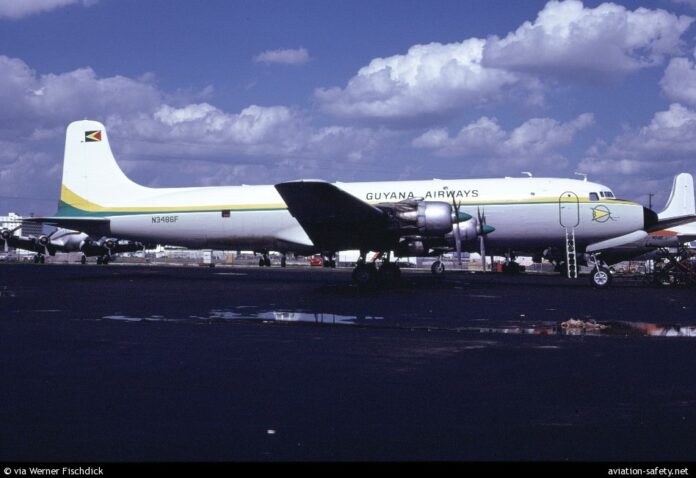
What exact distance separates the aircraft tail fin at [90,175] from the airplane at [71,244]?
27160 millimetres

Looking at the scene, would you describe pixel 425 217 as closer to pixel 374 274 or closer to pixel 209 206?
pixel 374 274

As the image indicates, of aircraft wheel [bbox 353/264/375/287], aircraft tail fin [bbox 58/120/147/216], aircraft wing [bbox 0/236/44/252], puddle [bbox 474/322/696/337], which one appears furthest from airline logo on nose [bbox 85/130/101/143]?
aircraft wing [bbox 0/236/44/252]

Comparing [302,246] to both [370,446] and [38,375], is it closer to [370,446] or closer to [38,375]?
[38,375]

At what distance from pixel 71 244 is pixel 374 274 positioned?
55312 millimetres

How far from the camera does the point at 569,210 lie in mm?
28250

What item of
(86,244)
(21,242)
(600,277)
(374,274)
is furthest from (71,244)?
(600,277)

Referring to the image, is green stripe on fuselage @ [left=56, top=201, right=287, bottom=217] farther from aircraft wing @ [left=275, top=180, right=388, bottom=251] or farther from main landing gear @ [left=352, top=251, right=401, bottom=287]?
main landing gear @ [left=352, top=251, right=401, bottom=287]

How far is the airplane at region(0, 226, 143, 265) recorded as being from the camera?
216 ft

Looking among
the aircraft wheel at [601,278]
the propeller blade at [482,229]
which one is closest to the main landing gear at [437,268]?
the propeller blade at [482,229]

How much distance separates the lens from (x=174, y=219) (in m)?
31.7

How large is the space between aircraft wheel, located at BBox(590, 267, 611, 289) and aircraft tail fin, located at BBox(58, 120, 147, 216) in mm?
21646

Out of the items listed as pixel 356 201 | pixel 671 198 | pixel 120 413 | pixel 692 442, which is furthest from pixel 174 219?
pixel 671 198

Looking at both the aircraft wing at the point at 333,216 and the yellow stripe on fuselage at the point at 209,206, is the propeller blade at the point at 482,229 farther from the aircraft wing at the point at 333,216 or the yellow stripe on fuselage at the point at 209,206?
the aircraft wing at the point at 333,216

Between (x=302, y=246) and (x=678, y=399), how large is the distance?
77.2 feet
